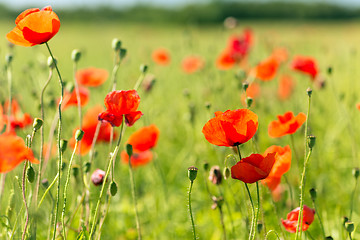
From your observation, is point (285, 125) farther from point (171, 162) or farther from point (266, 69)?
point (171, 162)

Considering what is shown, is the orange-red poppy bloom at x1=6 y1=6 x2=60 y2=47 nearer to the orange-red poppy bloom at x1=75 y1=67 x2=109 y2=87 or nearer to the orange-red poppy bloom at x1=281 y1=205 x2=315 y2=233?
the orange-red poppy bloom at x1=281 y1=205 x2=315 y2=233

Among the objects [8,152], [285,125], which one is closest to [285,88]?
[285,125]

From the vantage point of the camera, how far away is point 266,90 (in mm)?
4078

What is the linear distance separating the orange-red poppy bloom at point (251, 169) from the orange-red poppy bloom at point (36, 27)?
0.63m

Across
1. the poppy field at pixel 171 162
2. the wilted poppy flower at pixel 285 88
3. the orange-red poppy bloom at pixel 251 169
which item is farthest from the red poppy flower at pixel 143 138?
the wilted poppy flower at pixel 285 88

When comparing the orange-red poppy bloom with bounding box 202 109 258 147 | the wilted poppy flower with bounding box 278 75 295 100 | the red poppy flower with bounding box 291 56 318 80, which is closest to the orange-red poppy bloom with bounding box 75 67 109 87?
the red poppy flower with bounding box 291 56 318 80

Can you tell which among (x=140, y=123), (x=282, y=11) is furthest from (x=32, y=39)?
(x=282, y=11)

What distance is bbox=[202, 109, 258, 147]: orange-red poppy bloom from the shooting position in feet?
3.59

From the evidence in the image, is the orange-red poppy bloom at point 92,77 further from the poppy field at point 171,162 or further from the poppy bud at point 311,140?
the poppy bud at point 311,140

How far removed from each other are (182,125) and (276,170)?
7.39ft

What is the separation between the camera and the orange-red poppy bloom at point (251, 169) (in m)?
1.05

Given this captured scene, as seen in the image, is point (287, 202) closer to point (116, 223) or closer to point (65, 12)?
point (116, 223)

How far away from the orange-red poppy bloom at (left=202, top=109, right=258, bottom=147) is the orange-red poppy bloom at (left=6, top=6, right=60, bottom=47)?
0.52 meters

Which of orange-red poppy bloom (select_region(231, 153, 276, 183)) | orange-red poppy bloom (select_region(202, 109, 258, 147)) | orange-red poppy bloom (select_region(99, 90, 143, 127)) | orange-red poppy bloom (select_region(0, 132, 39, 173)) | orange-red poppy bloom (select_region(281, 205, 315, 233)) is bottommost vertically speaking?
orange-red poppy bloom (select_region(281, 205, 315, 233))
